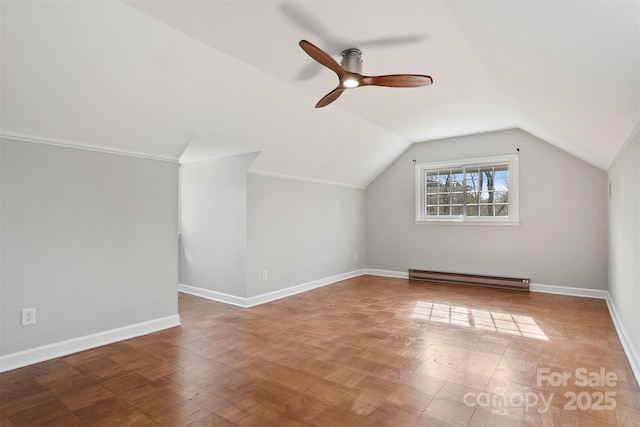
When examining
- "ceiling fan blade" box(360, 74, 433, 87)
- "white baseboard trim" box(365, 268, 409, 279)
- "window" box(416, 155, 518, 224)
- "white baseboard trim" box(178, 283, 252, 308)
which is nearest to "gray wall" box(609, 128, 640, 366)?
"ceiling fan blade" box(360, 74, 433, 87)

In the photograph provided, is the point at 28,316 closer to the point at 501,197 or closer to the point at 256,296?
the point at 256,296

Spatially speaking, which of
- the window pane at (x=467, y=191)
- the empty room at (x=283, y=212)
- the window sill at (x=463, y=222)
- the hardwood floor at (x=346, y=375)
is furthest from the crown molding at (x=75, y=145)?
the window pane at (x=467, y=191)

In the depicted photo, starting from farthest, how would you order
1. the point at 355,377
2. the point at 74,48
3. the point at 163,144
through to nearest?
1. the point at 163,144
2. the point at 355,377
3. the point at 74,48

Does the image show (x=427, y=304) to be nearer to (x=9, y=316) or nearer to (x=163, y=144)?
(x=163, y=144)

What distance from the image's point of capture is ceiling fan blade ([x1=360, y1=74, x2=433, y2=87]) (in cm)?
252

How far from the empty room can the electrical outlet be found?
0.05ft

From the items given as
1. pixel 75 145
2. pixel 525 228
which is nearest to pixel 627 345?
pixel 525 228

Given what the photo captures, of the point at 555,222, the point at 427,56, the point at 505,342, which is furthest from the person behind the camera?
the point at 555,222

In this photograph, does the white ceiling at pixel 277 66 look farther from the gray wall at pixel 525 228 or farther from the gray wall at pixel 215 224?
the gray wall at pixel 525 228

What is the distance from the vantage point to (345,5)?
2.08 m

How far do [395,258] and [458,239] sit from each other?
121 centimetres

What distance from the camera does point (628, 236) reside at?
113 inches

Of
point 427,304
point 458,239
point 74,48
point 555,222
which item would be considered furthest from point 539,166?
point 74,48

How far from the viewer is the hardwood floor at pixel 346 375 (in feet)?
6.46
